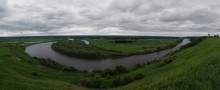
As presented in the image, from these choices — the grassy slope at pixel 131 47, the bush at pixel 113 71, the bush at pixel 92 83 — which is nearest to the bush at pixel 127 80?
the bush at pixel 92 83

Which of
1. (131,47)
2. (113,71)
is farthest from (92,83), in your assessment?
(131,47)

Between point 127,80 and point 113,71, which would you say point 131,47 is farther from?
point 127,80

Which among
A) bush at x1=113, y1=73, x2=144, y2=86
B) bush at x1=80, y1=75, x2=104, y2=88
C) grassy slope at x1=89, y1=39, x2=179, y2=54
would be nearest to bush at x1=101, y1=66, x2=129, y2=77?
bush at x1=113, y1=73, x2=144, y2=86

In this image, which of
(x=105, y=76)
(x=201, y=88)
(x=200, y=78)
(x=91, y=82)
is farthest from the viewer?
(x=105, y=76)

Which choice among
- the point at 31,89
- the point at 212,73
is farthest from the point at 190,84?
the point at 31,89

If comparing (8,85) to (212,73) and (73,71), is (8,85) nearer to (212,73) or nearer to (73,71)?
(212,73)

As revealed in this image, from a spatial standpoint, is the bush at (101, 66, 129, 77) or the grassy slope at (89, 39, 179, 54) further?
the grassy slope at (89, 39, 179, 54)

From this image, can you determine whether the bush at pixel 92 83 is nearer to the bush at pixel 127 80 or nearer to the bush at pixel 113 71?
the bush at pixel 127 80

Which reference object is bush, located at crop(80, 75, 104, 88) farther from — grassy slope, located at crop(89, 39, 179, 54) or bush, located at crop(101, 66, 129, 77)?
grassy slope, located at crop(89, 39, 179, 54)

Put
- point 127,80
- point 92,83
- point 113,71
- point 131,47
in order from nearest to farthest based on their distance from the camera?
point 92,83 → point 127,80 → point 113,71 → point 131,47

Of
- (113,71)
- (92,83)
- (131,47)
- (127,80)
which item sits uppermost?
(131,47)

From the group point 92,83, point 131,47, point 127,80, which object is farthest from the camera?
point 131,47
